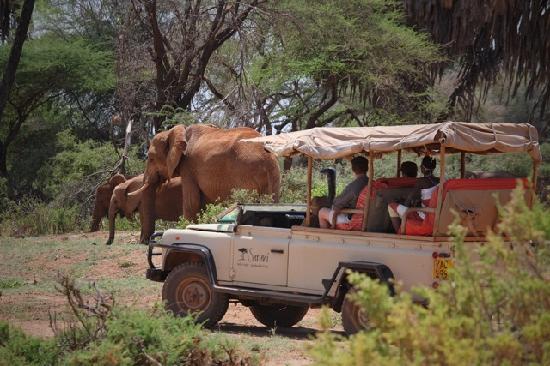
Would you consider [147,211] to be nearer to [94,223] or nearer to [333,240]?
Result: [94,223]

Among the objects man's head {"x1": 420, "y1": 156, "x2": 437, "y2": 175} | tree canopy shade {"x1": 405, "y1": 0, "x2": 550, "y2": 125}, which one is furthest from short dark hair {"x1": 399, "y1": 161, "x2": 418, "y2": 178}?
tree canopy shade {"x1": 405, "y1": 0, "x2": 550, "y2": 125}

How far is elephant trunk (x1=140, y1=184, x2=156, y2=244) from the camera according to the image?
1779cm

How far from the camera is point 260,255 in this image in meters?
9.42

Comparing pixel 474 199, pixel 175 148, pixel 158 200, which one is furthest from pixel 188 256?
pixel 158 200

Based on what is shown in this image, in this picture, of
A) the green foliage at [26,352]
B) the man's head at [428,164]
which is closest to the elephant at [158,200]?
the man's head at [428,164]

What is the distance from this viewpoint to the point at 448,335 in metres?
4.09

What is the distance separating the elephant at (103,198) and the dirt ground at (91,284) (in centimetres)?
161

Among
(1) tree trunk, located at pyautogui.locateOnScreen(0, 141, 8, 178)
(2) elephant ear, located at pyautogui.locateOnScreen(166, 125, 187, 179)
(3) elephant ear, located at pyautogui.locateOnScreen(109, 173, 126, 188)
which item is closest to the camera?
(2) elephant ear, located at pyautogui.locateOnScreen(166, 125, 187, 179)

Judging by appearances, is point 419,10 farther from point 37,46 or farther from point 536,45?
point 37,46

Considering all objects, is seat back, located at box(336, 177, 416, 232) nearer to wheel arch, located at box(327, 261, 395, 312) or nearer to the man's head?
wheel arch, located at box(327, 261, 395, 312)

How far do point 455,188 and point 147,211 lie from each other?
10308 mm

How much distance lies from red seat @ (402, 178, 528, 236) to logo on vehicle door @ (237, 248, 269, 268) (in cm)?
156

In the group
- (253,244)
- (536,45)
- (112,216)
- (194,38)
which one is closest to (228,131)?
(112,216)

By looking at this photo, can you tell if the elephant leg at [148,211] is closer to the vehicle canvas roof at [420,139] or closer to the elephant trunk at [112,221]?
the elephant trunk at [112,221]
